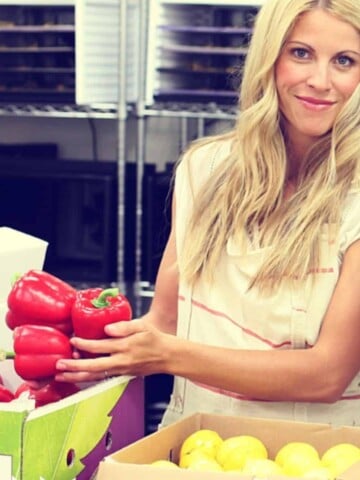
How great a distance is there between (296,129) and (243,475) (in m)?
0.80

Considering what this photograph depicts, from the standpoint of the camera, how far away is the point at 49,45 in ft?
9.46

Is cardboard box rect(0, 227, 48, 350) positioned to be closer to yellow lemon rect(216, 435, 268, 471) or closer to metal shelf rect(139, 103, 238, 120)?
yellow lemon rect(216, 435, 268, 471)

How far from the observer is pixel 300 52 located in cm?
163

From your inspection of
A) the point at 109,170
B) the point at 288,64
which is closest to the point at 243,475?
Answer: the point at 288,64

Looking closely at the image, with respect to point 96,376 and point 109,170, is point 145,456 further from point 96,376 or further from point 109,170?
point 109,170

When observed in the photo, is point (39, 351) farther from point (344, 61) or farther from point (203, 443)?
point (344, 61)

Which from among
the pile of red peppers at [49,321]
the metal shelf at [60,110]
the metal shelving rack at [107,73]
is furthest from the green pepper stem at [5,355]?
the metal shelf at [60,110]

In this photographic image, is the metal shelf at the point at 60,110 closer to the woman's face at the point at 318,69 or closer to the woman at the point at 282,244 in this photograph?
the woman at the point at 282,244

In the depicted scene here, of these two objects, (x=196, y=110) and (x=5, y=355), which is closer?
(x=5, y=355)

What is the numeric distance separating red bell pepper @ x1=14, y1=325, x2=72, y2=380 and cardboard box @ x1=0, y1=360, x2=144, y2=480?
0.07m

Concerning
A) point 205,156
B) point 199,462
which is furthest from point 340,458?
point 205,156

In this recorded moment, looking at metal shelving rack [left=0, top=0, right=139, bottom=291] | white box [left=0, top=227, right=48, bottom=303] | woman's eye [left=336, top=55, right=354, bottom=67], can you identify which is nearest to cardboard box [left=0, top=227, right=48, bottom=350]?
white box [left=0, top=227, right=48, bottom=303]

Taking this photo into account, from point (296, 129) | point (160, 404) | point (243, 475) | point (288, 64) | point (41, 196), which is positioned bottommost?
point (160, 404)

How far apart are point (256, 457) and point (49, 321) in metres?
0.35
